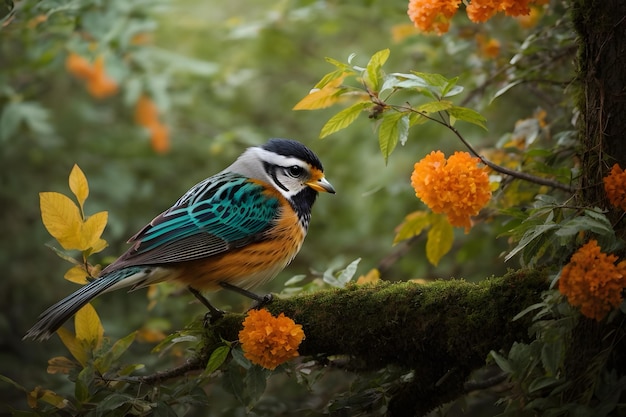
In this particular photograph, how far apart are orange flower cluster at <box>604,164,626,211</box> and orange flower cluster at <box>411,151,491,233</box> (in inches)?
19.8

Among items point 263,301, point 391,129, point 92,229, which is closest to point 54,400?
point 92,229

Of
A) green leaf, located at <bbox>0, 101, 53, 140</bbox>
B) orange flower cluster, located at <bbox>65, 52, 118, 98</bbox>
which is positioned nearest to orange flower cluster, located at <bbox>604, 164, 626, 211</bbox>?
green leaf, located at <bbox>0, 101, 53, 140</bbox>

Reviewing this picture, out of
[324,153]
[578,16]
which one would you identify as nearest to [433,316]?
[578,16]

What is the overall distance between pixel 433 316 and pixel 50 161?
15.7 feet

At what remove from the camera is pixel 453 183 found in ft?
9.74

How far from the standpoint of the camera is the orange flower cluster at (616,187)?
103 inches

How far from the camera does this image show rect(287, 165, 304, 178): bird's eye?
4.19m

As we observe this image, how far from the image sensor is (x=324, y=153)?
7.25 meters

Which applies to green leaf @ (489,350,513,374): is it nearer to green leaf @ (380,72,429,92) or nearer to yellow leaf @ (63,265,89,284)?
green leaf @ (380,72,429,92)

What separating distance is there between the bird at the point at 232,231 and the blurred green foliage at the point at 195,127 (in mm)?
1004

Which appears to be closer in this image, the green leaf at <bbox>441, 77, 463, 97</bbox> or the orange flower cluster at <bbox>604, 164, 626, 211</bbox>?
the orange flower cluster at <bbox>604, 164, 626, 211</bbox>

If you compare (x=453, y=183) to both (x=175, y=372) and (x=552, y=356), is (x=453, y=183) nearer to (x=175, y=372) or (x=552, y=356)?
(x=552, y=356)

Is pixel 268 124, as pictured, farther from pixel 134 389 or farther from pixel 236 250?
pixel 134 389

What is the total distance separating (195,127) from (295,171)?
3599mm
